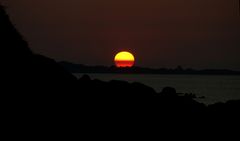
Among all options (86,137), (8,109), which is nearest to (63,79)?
(86,137)

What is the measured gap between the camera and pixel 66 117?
17.7 meters

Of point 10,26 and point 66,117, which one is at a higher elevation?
point 10,26

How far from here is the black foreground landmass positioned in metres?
16.5

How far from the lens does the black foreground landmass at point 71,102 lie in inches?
649

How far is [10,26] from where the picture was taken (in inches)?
726

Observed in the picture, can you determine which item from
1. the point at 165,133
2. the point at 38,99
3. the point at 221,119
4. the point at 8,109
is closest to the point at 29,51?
the point at 38,99

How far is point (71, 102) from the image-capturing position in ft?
61.0

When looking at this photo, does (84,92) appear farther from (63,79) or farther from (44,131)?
(44,131)

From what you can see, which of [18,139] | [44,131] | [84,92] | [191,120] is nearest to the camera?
[18,139]

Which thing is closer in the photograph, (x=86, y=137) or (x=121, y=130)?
(x=86, y=137)

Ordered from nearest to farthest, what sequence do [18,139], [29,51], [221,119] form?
[18,139] → [29,51] → [221,119]

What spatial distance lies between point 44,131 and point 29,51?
12.6 feet

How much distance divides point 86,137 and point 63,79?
103 inches

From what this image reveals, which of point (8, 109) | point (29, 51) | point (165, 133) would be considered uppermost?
point (29, 51)
